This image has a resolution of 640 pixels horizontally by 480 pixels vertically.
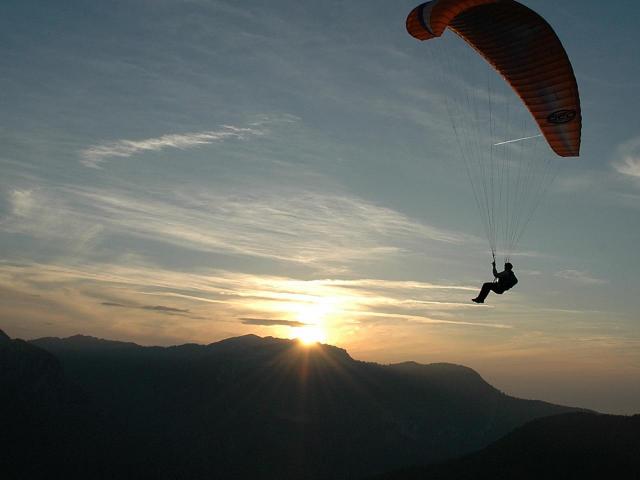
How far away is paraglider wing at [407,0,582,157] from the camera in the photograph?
1152 inches

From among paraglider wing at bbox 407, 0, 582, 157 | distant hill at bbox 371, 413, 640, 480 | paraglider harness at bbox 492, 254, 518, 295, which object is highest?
paraglider wing at bbox 407, 0, 582, 157

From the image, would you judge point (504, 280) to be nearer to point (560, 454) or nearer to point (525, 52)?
point (525, 52)

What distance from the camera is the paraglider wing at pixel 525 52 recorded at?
2927cm

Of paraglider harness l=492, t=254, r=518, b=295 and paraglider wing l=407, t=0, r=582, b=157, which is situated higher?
paraglider wing l=407, t=0, r=582, b=157

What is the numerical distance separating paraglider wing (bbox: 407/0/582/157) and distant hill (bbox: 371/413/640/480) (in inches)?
3315

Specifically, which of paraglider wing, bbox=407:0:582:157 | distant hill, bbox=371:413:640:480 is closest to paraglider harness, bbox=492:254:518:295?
paraglider wing, bbox=407:0:582:157

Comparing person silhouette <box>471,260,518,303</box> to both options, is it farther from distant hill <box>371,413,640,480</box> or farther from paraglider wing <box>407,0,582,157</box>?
distant hill <box>371,413,640,480</box>

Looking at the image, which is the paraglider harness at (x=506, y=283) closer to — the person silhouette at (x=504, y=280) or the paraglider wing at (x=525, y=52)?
the person silhouette at (x=504, y=280)

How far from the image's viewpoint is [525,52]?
30844 millimetres

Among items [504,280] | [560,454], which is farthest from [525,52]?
[560,454]

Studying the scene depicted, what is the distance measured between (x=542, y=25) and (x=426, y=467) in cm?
12016

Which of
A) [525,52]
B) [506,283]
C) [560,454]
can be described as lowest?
[560,454]

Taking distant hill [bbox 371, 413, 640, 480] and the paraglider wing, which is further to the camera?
distant hill [bbox 371, 413, 640, 480]

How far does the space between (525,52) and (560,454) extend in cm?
Answer: 9812
